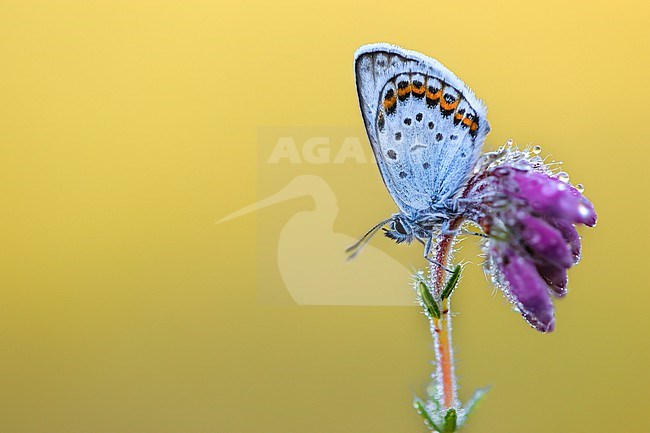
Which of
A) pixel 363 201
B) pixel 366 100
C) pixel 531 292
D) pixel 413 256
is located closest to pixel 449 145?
pixel 366 100

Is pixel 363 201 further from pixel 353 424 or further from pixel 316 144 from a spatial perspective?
pixel 353 424

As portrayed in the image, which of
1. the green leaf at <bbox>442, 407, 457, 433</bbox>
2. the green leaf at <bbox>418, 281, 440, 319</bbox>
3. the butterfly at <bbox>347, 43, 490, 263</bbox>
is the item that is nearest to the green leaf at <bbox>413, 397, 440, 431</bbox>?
the green leaf at <bbox>442, 407, 457, 433</bbox>

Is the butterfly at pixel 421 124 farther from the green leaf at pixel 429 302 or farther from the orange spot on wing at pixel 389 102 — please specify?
the green leaf at pixel 429 302

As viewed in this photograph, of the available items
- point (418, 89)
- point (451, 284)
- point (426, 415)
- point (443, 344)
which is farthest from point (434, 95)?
point (426, 415)

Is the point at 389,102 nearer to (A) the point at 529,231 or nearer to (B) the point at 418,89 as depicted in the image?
(B) the point at 418,89

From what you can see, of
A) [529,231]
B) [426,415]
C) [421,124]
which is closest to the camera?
[529,231]

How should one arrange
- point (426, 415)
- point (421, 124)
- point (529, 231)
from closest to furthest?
point (529, 231) → point (426, 415) → point (421, 124)

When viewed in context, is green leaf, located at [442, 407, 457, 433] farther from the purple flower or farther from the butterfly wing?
the butterfly wing
